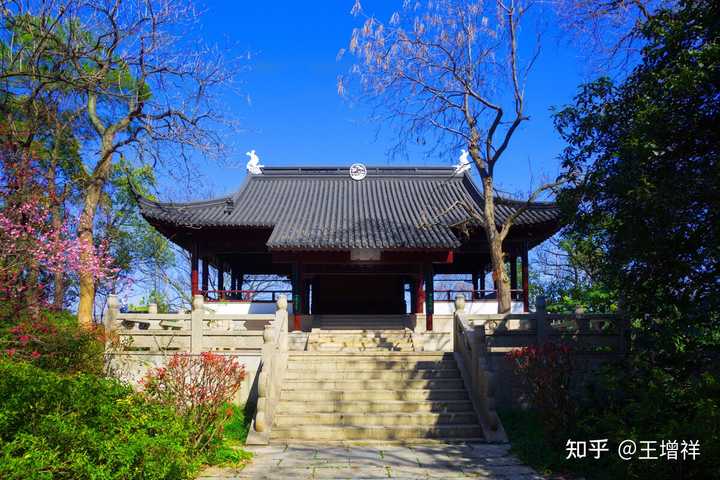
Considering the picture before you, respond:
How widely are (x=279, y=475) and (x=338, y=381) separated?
335cm

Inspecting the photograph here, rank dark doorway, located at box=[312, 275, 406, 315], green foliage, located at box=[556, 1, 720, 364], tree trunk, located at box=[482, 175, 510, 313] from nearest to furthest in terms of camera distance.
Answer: green foliage, located at box=[556, 1, 720, 364], tree trunk, located at box=[482, 175, 510, 313], dark doorway, located at box=[312, 275, 406, 315]

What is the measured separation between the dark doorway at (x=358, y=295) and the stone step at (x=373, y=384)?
7.78 m

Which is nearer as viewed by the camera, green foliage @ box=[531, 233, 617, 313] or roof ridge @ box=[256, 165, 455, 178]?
green foliage @ box=[531, 233, 617, 313]

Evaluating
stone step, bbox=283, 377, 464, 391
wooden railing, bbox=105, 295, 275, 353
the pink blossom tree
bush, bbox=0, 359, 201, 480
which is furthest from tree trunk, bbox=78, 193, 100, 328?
bush, bbox=0, 359, 201, 480

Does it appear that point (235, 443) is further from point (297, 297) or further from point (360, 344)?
point (297, 297)

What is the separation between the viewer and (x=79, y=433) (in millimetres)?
4473

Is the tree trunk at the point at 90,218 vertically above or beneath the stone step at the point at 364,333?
above

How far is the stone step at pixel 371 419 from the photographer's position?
8.00 metres

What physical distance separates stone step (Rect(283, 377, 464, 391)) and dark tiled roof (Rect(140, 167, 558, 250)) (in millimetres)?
4279

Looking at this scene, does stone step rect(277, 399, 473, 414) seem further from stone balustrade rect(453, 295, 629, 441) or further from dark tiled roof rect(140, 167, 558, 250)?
dark tiled roof rect(140, 167, 558, 250)

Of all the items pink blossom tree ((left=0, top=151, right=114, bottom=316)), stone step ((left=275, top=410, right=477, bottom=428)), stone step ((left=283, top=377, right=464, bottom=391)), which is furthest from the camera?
stone step ((left=283, top=377, right=464, bottom=391))

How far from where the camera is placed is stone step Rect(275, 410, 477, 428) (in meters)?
8.00

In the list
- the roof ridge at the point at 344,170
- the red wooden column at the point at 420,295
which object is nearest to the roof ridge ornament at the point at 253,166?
the roof ridge at the point at 344,170

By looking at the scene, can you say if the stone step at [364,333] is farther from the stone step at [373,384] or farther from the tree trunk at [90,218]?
the tree trunk at [90,218]
